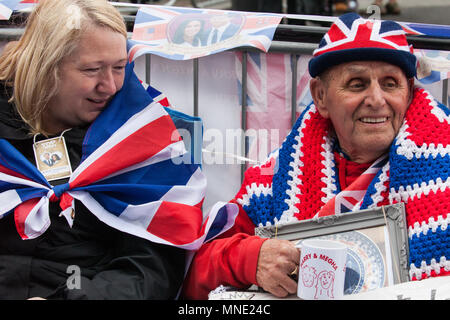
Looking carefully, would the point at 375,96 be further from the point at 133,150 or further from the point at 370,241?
the point at 133,150

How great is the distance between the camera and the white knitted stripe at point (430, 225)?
2082 millimetres

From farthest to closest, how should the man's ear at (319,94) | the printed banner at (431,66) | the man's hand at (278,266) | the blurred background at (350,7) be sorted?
the blurred background at (350,7), the printed banner at (431,66), the man's ear at (319,94), the man's hand at (278,266)

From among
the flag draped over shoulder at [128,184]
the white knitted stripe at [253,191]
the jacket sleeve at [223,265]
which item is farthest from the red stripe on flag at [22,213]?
the white knitted stripe at [253,191]

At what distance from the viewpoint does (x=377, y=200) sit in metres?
2.27

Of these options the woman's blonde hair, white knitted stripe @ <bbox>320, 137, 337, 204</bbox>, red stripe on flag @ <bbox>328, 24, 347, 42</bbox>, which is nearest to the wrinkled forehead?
red stripe on flag @ <bbox>328, 24, 347, 42</bbox>

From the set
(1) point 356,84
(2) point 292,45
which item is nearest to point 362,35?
(1) point 356,84

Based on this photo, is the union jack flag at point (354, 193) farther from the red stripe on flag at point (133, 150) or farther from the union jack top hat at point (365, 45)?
the red stripe on flag at point (133, 150)

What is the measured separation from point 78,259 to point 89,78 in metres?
0.71

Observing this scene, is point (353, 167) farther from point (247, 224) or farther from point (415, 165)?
point (247, 224)

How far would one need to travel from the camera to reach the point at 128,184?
240 centimetres

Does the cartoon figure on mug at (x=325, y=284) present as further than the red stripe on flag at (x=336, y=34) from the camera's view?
No

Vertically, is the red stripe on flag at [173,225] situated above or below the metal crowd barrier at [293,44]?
below

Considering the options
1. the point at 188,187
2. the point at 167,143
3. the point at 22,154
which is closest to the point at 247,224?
the point at 188,187
